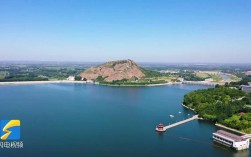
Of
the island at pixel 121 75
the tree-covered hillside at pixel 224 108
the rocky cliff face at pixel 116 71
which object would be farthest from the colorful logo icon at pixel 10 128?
the rocky cliff face at pixel 116 71

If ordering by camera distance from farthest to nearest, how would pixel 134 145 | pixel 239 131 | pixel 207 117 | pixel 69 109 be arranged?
pixel 69 109, pixel 207 117, pixel 239 131, pixel 134 145

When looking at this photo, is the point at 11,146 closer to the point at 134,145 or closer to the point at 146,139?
the point at 134,145

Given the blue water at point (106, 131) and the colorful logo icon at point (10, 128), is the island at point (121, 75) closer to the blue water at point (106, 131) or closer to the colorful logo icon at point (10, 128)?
the blue water at point (106, 131)

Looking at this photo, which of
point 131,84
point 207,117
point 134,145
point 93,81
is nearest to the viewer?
point 134,145

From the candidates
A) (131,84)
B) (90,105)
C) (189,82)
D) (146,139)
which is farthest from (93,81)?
(146,139)

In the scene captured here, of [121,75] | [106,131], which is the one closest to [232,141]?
[106,131]

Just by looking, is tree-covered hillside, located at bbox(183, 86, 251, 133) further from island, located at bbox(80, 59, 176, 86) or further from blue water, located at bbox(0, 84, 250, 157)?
island, located at bbox(80, 59, 176, 86)
